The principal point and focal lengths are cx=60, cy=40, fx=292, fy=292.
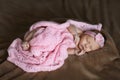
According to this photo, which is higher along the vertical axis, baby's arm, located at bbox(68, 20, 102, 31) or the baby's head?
baby's arm, located at bbox(68, 20, 102, 31)

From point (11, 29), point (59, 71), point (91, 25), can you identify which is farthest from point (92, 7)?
point (59, 71)

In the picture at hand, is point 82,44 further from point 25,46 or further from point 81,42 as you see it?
point 25,46

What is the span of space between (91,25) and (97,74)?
318mm

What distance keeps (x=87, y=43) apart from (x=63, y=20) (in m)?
0.22

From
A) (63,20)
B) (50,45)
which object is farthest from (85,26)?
(50,45)

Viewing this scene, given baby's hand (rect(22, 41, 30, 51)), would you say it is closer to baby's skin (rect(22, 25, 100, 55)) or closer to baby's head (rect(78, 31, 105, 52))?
baby's skin (rect(22, 25, 100, 55))

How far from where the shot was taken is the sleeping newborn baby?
1.22 meters

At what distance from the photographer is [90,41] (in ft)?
4.35

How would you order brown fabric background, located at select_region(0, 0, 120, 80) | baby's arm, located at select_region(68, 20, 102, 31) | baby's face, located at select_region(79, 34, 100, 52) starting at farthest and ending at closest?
baby's arm, located at select_region(68, 20, 102, 31), baby's face, located at select_region(79, 34, 100, 52), brown fabric background, located at select_region(0, 0, 120, 80)

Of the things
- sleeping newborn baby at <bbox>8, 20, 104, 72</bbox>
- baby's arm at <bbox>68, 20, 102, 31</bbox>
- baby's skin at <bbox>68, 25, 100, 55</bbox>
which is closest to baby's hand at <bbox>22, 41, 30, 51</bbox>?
sleeping newborn baby at <bbox>8, 20, 104, 72</bbox>

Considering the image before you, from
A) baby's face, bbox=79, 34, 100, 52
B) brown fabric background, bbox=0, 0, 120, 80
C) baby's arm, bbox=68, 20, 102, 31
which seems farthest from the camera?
baby's arm, bbox=68, 20, 102, 31

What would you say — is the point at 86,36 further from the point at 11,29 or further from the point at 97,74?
the point at 11,29

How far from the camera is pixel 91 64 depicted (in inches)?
49.7

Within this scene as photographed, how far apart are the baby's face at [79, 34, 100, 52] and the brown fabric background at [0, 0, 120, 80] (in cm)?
3
